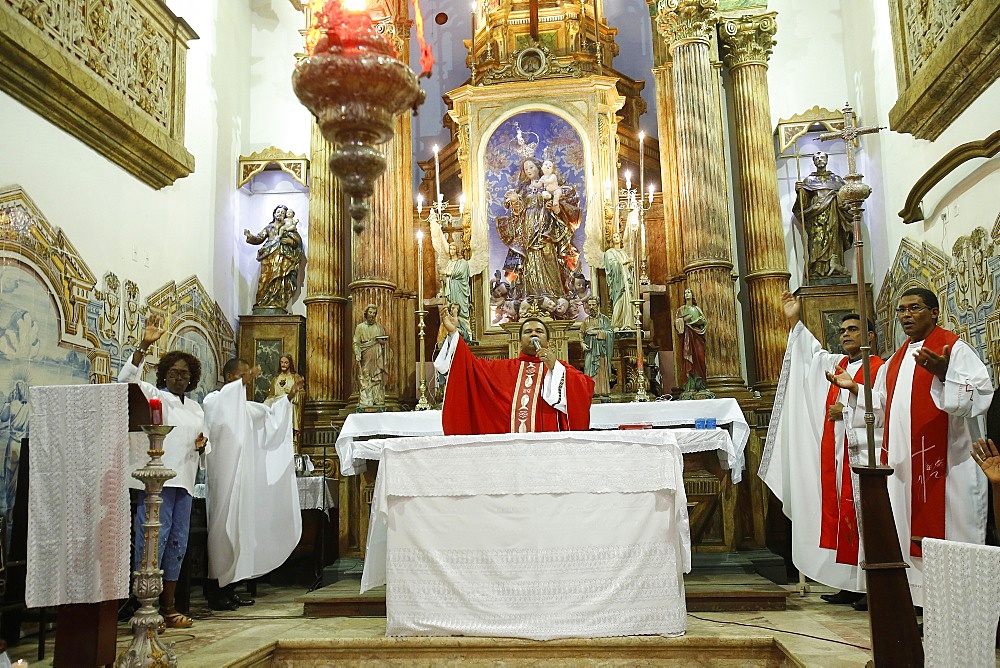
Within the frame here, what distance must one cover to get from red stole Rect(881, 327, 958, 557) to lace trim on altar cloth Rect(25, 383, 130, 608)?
3.90m

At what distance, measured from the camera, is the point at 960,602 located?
282 centimetres

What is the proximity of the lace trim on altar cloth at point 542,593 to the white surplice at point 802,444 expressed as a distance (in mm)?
1876

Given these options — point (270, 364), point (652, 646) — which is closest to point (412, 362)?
point (270, 364)

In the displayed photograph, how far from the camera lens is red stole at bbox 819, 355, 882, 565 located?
5.29 meters

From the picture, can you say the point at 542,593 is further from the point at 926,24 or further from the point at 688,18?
the point at 688,18

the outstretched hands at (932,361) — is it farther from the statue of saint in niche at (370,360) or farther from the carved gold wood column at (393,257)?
the carved gold wood column at (393,257)

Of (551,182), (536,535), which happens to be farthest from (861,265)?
(551,182)

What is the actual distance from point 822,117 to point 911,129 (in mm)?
1854

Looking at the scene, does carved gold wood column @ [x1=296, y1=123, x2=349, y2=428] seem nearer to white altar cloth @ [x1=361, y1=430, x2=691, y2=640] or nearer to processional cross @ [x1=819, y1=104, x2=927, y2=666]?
white altar cloth @ [x1=361, y1=430, x2=691, y2=640]

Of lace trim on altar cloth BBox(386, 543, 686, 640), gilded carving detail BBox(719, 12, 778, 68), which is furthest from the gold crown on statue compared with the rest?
lace trim on altar cloth BBox(386, 543, 686, 640)

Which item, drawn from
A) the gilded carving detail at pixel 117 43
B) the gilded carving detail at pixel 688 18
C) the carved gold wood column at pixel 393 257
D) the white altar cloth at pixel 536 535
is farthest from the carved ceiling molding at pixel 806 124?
the gilded carving detail at pixel 117 43

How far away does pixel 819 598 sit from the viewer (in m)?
6.08

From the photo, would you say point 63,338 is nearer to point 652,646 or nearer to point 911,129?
point 652,646

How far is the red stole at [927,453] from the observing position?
4.58 metres
